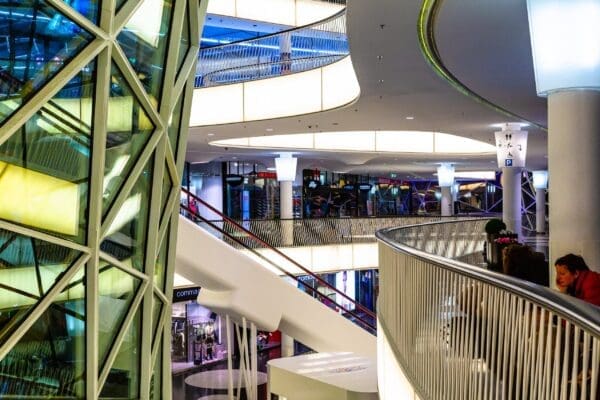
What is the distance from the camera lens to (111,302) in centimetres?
871

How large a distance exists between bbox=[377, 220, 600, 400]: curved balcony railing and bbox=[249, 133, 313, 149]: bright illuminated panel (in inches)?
973

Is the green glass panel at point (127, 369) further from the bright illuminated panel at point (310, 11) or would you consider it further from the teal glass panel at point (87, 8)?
the bright illuminated panel at point (310, 11)

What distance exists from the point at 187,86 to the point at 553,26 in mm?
5712

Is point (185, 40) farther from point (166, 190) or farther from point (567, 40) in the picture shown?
point (567, 40)

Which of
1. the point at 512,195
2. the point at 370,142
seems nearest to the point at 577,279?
the point at 512,195

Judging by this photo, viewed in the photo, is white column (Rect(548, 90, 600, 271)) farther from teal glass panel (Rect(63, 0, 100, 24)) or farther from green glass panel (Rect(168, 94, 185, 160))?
teal glass panel (Rect(63, 0, 100, 24))

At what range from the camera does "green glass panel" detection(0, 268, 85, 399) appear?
20.7ft

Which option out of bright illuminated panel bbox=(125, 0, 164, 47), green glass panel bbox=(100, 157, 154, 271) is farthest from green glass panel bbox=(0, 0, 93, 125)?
green glass panel bbox=(100, 157, 154, 271)

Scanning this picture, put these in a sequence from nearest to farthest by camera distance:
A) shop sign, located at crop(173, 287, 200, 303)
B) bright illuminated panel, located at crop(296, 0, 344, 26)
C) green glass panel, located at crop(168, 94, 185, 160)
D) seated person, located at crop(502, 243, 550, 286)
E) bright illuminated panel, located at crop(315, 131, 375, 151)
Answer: seated person, located at crop(502, 243, 550, 286) → green glass panel, located at crop(168, 94, 185, 160) → shop sign, located at crop(173, 287, 200, 303) → bright illuminated panel, located at crop(315, 131, 375, 151) → bright illuminated panel, located at crop(296, 0, 344, 26)

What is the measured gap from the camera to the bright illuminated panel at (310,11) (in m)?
38.9

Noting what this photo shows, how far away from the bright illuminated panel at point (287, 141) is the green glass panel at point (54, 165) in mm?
27530

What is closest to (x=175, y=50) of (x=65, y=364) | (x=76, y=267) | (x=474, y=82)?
(x=76, y=267)

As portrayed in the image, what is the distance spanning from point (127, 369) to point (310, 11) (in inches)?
1279

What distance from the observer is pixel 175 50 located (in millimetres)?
9547
